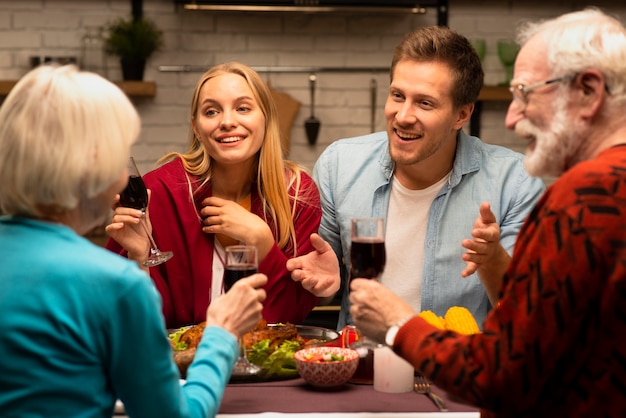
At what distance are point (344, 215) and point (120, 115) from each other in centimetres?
141

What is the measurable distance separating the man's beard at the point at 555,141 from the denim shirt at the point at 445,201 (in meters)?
0.97

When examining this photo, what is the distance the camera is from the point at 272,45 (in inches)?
174

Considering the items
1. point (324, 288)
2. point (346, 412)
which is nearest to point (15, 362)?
point (346, 412)

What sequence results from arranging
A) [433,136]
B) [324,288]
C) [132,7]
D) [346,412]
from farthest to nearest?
[132,7], [433,136], [324,288], [346,412]

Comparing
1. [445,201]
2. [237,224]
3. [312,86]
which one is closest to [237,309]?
[237,224]

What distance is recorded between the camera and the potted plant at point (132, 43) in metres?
4.21

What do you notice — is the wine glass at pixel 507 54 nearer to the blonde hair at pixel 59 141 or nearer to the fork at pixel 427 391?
the fork at pixel 427 391

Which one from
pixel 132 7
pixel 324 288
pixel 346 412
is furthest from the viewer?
pixel 132 7

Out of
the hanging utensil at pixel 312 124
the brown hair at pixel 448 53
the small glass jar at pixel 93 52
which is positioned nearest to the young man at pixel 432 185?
the brown hair at pixel 448 53

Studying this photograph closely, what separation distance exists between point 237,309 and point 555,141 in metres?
0.64

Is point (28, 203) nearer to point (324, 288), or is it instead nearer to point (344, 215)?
point (324, 288)

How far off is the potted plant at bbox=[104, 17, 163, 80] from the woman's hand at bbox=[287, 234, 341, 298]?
91.5 inches

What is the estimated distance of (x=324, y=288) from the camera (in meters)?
2.24

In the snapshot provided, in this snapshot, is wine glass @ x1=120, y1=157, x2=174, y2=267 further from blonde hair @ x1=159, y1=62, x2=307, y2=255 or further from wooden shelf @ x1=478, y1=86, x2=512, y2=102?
wooden shelf @ x1=478, y1=86, x2=512, y2=102
